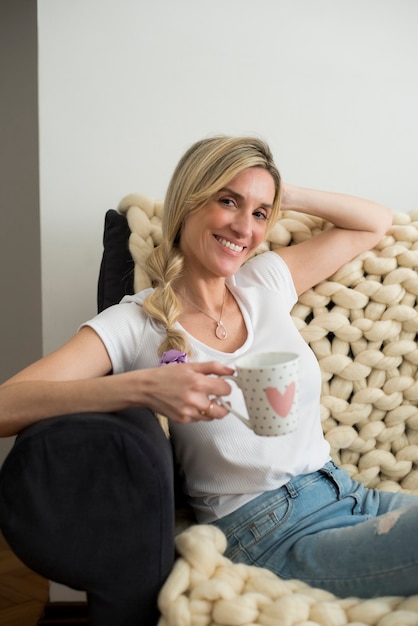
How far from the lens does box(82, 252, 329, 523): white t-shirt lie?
1.29 m

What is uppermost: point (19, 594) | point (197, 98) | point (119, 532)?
point (197, 98)

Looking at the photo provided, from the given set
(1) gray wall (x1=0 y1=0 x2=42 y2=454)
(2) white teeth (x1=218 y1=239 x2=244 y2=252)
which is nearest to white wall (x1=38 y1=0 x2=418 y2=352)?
(2) white teeth (x1=218 y1=239 x2=244 y2=252)

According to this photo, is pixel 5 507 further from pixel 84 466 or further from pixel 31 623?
pixel 31 623

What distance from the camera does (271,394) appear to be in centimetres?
98

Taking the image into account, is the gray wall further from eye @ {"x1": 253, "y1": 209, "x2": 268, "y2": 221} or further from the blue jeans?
the blue jeans

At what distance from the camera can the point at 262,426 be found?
1000 millimetres

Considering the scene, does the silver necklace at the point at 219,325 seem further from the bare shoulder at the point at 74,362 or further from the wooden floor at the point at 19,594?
the wooden floor at the point at 19,594

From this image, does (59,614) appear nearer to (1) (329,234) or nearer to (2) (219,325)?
(2) (219,325)

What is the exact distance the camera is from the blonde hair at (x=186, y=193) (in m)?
1.39

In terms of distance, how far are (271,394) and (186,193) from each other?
59 centimetres

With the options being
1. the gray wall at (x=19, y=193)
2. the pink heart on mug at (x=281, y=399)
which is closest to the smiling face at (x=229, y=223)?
the pink heart on mug at (x=281, y=399)

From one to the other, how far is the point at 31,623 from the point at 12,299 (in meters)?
1.11

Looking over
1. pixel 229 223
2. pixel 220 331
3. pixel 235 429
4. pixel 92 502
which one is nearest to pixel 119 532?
pixel 92 502

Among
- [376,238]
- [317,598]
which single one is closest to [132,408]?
[317,598]
